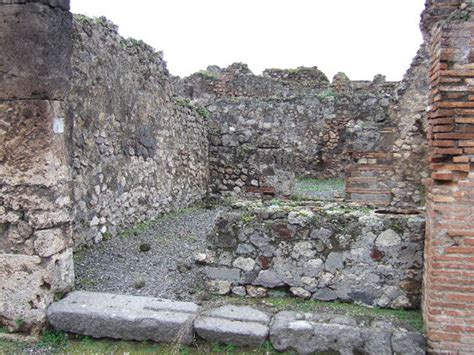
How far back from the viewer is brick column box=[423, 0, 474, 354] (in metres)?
3.44

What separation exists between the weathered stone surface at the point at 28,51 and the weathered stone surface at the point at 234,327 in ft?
8.32

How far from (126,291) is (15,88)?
2.34 meters

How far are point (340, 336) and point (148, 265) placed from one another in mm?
2853

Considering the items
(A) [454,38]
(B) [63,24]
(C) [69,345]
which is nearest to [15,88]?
(B) [63,24]

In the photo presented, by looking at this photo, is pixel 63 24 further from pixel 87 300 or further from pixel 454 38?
pixel 454 38

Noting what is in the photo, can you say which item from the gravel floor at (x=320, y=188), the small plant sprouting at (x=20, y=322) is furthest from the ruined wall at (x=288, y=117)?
the small plant sprouting at (x=20, y=322)

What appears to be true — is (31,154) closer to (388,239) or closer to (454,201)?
(388,239)

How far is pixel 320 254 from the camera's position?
165 inches

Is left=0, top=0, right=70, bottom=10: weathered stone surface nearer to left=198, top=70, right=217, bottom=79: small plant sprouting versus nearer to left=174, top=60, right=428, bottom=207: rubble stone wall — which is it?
left=174, top=60, right=428, bottom=207: rubble stone wall

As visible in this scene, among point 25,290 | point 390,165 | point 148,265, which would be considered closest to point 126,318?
point 25,290

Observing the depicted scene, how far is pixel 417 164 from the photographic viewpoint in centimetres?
931

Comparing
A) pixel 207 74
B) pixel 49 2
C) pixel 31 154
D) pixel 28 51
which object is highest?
pixel 207 74

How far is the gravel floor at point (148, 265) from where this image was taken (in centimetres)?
477

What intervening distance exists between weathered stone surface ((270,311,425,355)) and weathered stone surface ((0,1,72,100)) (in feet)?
9.95
